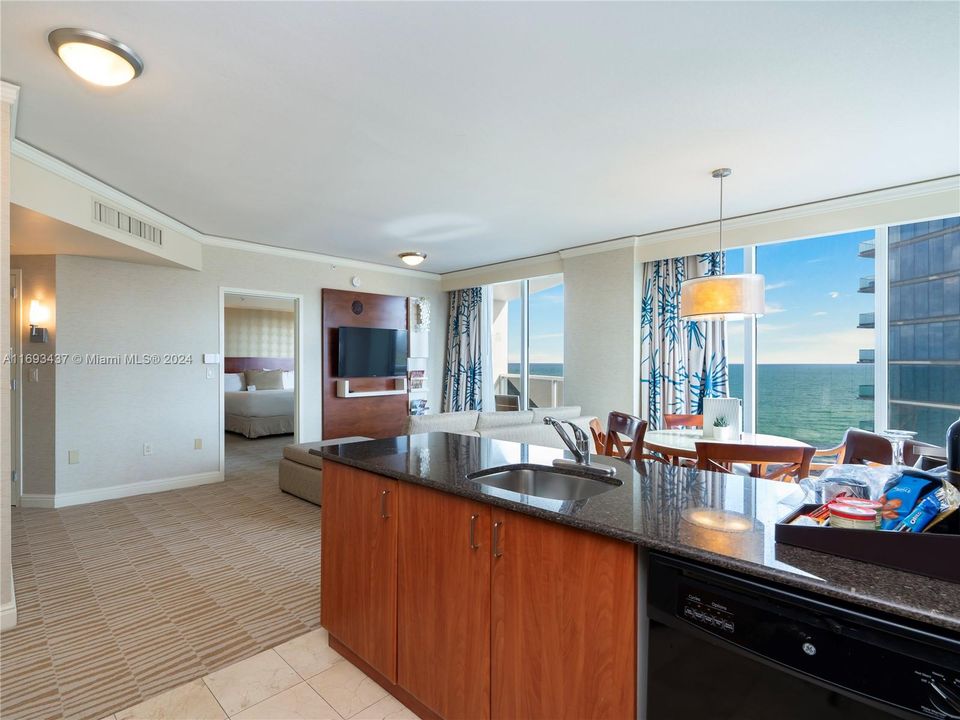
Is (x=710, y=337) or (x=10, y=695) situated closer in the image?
(x=10, y=695)

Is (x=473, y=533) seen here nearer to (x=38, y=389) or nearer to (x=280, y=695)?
(x=280, y=695)

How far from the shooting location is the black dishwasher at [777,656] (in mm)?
821

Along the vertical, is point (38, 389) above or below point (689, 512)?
above

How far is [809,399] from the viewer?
189 inches

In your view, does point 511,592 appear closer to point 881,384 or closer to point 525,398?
point 881,384

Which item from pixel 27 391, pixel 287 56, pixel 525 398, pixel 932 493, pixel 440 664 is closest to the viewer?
pixel 932 493

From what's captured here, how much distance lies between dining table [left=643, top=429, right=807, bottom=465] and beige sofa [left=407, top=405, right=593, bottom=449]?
1.01 m

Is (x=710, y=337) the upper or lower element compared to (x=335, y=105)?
lower

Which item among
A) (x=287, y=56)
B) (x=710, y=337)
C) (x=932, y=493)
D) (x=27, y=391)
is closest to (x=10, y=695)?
(x=287, y=56)

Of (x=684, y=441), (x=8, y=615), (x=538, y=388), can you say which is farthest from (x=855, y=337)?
(x=8, y=615)

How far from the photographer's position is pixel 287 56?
6.93ft

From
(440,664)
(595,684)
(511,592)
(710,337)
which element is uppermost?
(710,337)

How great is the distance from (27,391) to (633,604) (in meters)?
5.42

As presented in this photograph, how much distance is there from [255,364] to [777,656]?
1050 cm
